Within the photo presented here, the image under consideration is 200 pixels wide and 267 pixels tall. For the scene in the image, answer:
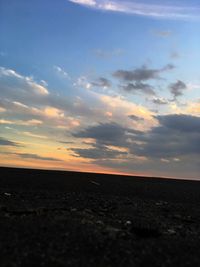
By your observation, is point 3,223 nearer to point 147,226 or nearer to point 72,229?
point 72,229

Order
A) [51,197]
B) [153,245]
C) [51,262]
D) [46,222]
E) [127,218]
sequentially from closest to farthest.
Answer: [51,262]
[153,245]
[46,222]
[127,218]
[51,197]

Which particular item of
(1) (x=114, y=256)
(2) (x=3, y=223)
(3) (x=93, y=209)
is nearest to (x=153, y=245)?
(1) (x=114, y=256)

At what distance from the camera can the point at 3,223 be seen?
18.2 m

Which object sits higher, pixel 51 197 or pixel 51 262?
pixel 51 197

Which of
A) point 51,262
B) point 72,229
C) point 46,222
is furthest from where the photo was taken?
point 46,222

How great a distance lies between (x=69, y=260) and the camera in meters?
13.6

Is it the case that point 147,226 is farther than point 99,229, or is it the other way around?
point 147,226

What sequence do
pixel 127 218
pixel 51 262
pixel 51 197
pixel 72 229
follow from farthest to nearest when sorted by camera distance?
pixel 51 197 < pixel 127 218 < pixel 72 229 < pixel 51 262

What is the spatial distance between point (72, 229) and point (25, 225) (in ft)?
6.29

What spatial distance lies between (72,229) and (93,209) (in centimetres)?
653

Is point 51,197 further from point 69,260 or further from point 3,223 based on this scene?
point 69,260

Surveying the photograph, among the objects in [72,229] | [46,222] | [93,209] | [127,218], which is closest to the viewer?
[72,229]

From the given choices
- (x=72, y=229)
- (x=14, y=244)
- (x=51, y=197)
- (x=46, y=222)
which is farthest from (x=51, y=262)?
(x=51, y=197)

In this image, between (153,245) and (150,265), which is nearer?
(150,265)
